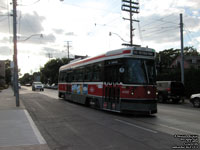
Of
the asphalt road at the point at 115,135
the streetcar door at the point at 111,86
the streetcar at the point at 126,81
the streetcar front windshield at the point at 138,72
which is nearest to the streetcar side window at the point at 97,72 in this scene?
the streetcar at the point at 126,81

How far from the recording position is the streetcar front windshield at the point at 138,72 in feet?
35.7

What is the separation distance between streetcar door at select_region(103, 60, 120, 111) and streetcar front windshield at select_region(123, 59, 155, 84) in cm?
66

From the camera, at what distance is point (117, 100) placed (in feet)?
37.0

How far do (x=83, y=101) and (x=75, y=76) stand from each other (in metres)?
2.93

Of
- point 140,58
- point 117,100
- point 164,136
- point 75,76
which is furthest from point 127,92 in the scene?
point 75,76

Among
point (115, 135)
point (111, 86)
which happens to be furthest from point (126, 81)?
point (115, 135)

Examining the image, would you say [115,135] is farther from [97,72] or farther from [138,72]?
[97,72]

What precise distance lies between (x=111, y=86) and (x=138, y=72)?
176cm

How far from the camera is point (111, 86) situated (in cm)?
1184

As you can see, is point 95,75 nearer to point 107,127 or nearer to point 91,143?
point 107,127

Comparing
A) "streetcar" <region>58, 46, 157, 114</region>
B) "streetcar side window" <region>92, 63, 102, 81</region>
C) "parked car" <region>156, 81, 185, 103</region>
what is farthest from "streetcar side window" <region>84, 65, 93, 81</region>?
"parked car" <region>156, 81, 185, 103</region>

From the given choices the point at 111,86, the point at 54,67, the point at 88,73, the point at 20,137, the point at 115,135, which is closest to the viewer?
the point at 20,137

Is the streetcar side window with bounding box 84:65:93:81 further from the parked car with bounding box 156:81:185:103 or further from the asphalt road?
the parked car with bounding box 156:81:185:103

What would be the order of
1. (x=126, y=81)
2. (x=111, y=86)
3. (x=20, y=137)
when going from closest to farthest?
1. (x=20, y=137)
2. (x=126, y=81)
3. (x=111, y=86)
